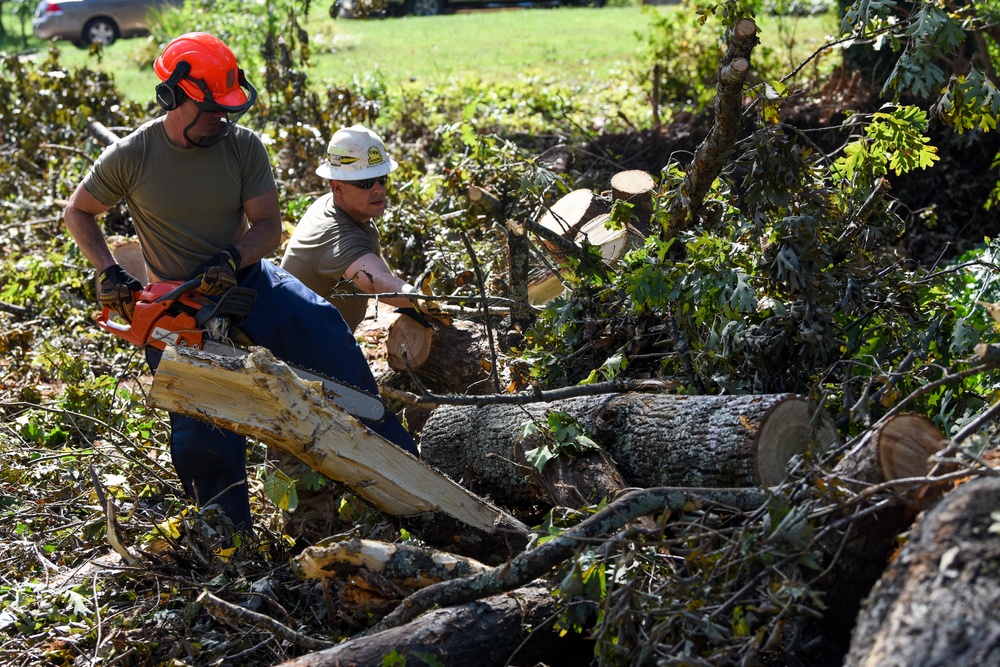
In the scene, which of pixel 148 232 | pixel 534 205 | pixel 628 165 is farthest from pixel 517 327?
pixel 628 165

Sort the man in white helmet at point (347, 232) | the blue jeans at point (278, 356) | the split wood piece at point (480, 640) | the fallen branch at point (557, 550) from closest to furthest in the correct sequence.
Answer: the split wood piece at point (480, 640) → the fallen branch at point (557, 550) → the blue jeans at point (278, 356) → the man in white helmet at point (347, 232)

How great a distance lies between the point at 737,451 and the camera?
2928mm

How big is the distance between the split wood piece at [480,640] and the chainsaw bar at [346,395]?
107 cm

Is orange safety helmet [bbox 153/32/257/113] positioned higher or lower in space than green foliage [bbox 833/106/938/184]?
higher

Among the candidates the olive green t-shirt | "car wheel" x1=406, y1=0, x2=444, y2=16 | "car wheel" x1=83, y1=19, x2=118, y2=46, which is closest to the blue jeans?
the olive green t-shirt

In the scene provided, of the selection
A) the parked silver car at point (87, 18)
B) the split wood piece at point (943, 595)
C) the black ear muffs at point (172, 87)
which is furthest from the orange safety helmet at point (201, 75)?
the parked silver car at point (87, 18)

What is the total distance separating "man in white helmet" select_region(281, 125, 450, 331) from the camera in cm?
430

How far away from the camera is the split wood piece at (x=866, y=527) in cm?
243

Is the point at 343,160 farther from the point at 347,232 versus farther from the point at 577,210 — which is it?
the point at 577,210

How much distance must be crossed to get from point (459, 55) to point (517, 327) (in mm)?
9518

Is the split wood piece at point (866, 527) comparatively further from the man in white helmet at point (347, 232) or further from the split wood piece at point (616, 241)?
the man in white helmet at point (347, 232)

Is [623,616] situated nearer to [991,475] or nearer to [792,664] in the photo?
[792,664]

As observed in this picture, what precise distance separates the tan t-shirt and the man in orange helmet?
0.82ft

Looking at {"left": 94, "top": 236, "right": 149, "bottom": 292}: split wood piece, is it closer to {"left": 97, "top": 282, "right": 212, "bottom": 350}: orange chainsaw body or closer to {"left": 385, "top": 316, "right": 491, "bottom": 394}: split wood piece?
{"left": 385, "top": 316, "right": 491, "bottom": 394}: split wood piece
